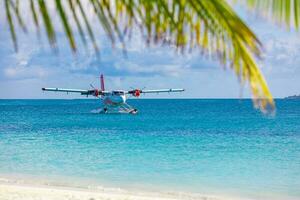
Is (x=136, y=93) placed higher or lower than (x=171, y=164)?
higher

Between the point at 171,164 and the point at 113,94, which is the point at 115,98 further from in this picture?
the point at 171,164

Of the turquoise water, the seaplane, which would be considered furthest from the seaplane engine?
the turquoise water

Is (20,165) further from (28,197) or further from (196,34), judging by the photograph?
(196,34)

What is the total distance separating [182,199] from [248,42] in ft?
40.1

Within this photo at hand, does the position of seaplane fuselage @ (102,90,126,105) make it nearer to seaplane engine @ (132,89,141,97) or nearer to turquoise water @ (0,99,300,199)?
seaplane engine @ (132,89,141,97)

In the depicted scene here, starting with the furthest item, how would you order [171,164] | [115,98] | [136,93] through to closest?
[115,98]
[136,93]
[171,164]

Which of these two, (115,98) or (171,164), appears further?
(115,98)

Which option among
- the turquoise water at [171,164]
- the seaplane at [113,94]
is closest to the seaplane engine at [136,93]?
the seaplane at [113,94]

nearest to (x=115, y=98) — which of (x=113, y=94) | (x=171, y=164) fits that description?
(x=113, y=94)

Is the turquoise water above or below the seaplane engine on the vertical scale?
below

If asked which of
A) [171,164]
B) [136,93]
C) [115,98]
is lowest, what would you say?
[171,164]

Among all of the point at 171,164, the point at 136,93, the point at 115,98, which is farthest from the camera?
the point at 115,98

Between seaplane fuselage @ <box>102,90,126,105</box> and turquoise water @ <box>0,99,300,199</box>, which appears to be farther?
seaplane fuselage @ <box>102,90,126,105</box>

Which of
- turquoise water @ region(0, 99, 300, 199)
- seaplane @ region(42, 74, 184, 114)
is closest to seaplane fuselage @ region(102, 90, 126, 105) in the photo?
seaplane @ region(42, 74, 184, 114)
